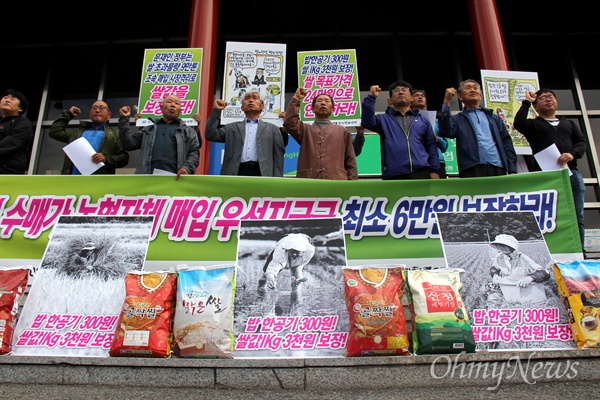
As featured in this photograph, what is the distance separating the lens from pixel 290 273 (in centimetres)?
320

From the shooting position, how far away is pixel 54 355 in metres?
2.88

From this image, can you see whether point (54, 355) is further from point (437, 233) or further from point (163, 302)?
point (437, 233)

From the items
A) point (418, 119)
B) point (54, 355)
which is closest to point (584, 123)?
point (418, 119)

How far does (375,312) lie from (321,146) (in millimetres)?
2027

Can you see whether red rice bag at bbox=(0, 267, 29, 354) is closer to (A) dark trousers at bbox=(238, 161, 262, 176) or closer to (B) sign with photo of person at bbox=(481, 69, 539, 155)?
(A) dark trousers at bbox=(238, 161, 262, 176)

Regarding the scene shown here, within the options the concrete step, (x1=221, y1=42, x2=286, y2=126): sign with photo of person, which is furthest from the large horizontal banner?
(x1=221, y1=42, x2=286, y2=126): sign with photo of person

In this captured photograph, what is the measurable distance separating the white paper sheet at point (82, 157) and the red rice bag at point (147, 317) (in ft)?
6.06

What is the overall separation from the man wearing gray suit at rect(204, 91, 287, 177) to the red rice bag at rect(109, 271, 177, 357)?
1.61m

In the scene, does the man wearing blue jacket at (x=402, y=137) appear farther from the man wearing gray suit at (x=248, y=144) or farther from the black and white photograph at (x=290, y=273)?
the black and white photograph at (x=290, y=273)

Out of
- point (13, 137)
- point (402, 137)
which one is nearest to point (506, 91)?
point (402, 137)

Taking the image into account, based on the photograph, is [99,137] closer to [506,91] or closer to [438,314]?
[438,314]

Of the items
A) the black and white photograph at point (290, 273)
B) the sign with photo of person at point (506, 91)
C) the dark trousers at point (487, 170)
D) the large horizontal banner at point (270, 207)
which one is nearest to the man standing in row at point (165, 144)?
the large horizontal banner at point (270, 207)

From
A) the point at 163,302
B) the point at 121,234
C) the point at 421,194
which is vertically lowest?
the point at 163,302

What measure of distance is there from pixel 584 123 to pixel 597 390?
8150 millimetres
